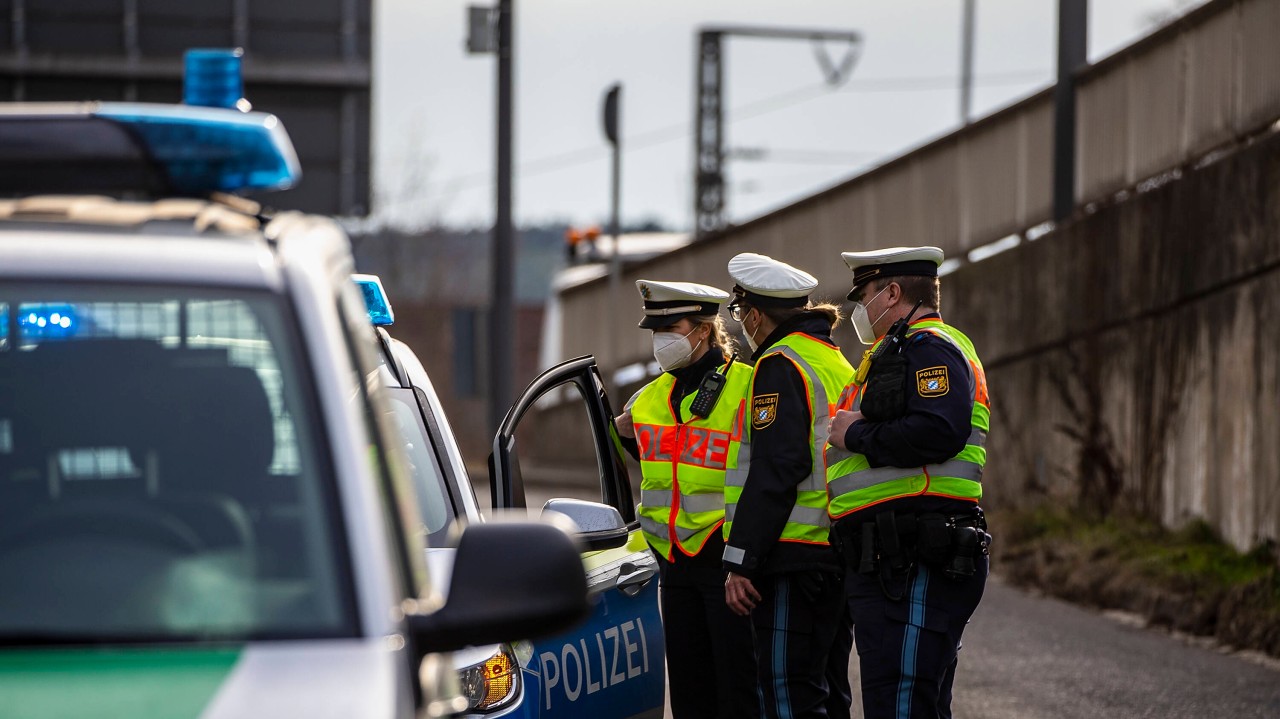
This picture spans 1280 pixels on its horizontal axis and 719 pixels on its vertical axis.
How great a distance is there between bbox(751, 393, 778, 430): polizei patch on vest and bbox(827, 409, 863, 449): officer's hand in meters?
0.29

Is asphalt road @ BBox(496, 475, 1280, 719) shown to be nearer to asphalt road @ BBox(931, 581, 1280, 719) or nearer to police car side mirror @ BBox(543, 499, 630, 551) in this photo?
asphalt road @ BBox(931, 581, 1280, 719)

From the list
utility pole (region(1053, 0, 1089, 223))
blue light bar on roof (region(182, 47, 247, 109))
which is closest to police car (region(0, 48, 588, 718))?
blue light bar on roof (region(182, 47, 247, 109))

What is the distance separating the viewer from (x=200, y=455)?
8.66 ft

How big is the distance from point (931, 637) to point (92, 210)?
3.15m

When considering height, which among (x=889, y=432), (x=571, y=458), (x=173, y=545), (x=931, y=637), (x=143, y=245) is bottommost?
(x=571, y=458)

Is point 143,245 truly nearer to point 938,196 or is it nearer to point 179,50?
point 179,50

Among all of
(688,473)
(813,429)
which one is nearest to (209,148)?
(813,429)

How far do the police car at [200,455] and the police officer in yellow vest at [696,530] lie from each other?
324cm

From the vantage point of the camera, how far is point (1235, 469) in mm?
10766

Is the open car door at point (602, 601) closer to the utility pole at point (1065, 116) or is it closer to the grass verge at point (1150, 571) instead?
the grass verge at point (1150, 571)

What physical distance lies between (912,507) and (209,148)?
118 inches

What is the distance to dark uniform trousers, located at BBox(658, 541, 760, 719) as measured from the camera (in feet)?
19.6

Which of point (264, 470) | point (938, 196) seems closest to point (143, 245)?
point (264, 470)

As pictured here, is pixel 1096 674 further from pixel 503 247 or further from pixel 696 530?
pixel 503 247
